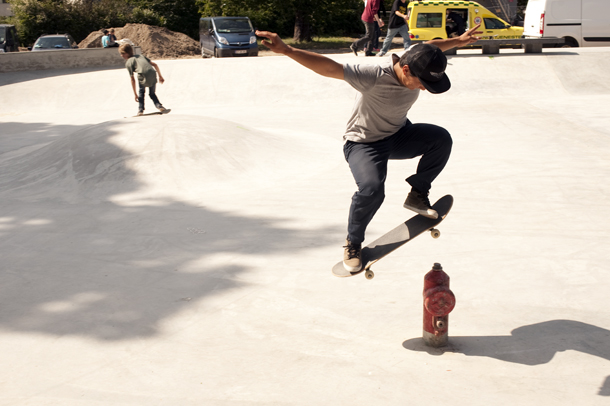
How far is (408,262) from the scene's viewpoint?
5117 millimetres

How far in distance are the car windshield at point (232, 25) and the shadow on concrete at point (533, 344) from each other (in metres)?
20.9

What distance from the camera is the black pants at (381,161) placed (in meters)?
3.89

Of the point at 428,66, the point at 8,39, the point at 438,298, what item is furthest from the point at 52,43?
the point at 438,298

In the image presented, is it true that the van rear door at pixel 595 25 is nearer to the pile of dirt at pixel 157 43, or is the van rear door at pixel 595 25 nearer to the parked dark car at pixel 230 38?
the parked dark car at pixel 230 38

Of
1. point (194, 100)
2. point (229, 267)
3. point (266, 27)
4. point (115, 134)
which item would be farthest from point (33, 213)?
point (266, 27)

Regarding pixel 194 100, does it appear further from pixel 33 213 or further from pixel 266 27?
pixel 266 27

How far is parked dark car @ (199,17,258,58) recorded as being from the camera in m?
22.2

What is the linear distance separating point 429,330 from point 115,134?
6.55m

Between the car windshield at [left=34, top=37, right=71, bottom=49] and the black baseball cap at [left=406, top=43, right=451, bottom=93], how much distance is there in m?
22.5

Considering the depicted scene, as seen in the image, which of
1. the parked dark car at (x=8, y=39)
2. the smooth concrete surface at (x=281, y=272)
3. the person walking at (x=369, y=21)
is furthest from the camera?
the parked dark car at (x=8, y=39)

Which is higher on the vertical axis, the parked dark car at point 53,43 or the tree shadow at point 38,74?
the parked dark car at point 53,43

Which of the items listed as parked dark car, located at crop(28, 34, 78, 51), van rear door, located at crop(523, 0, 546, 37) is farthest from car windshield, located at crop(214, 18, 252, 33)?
van rear door, located at crop(523, 0, 546, 37)

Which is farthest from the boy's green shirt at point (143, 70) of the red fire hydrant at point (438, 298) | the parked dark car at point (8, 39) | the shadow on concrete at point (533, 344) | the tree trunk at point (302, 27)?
the tree trunk at point (302, 27)

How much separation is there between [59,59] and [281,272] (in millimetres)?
16948
